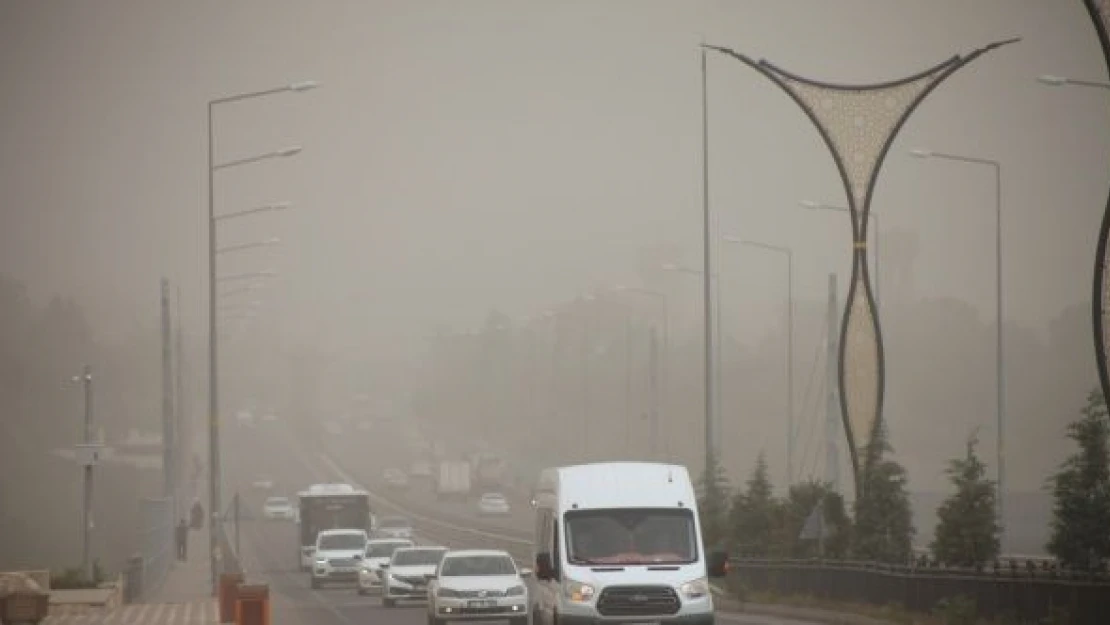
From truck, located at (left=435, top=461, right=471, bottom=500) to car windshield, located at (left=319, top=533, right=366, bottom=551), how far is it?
94.9 meters

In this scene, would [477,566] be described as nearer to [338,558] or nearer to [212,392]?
A: [212,392]

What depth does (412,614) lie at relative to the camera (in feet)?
202

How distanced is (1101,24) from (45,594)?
2563cm

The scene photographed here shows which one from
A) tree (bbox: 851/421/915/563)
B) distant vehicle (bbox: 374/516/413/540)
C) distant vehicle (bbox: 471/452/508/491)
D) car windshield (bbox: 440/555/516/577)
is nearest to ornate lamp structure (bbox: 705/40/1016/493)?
tree (bbox: 851/421/915/563)

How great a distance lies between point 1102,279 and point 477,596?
51.8 ft

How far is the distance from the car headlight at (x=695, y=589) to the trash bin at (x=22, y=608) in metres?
19.0

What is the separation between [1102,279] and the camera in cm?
3931

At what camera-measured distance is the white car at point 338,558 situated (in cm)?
8356

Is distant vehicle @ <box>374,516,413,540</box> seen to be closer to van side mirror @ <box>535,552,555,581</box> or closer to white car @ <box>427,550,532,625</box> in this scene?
white car @ <box>427,550,532,625</box>

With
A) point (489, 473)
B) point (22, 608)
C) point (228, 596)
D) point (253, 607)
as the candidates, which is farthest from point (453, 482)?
point (253, 607)

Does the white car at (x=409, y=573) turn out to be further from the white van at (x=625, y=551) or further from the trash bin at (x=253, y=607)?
the white van at (x=625, y=551)

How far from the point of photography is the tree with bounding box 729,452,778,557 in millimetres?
70000

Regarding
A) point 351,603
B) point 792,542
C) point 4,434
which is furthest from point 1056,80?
point 4,434

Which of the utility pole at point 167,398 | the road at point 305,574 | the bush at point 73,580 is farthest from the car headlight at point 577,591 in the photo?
the utility pole at point 167,398
